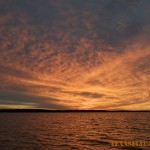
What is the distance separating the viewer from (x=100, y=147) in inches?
1113

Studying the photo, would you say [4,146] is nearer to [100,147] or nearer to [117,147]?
[100,147]

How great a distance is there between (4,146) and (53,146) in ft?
22.0

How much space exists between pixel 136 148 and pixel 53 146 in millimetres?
11087

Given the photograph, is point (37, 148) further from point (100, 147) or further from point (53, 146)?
point (100, 147)

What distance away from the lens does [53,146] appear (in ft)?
96.6

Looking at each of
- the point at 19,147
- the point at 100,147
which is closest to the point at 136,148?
the point at 100,147

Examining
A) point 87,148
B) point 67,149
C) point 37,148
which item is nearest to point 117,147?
point 87,148

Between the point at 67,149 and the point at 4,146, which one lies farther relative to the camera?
the point at 4,146

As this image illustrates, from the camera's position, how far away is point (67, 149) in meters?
27.5

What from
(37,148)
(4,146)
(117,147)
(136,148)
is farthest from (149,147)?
(4,146)

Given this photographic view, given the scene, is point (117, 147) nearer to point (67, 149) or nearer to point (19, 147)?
point (67, 149)

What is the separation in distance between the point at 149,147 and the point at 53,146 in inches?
504

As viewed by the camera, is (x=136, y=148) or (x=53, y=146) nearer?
(x=136, y=148)

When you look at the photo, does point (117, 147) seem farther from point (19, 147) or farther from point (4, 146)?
point (4, 146)
